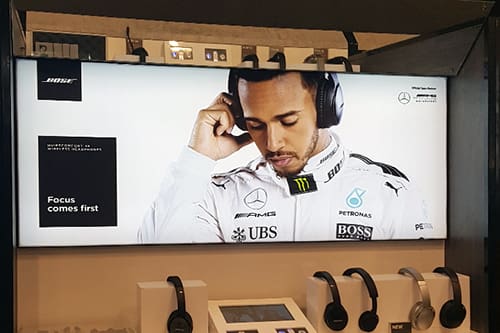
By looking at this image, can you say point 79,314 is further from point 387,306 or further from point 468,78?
point 468,78

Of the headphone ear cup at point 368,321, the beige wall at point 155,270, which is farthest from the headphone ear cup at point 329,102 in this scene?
the headphone ear cup at point 368,321

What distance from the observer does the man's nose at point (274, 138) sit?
2.04m

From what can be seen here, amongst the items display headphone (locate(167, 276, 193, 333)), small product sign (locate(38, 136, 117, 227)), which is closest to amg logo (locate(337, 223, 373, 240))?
display headphone (locate(167, 276, 193, 333))

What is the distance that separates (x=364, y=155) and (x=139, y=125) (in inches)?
31.1

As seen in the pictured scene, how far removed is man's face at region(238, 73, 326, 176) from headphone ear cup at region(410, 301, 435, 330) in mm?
593

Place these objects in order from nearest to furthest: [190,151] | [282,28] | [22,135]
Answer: [22,135], [190,151], [282,28]

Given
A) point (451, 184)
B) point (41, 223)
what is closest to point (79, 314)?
point (41, 223)

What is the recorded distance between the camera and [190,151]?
1.98m

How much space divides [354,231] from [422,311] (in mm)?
376

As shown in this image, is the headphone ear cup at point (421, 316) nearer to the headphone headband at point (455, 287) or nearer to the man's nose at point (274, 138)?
the headphone headband at point (455, 287)

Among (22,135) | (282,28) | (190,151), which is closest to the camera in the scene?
(22,135)

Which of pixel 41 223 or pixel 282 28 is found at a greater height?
pixel 282 28

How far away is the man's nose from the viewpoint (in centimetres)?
204

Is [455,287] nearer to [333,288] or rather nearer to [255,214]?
[333,288]
